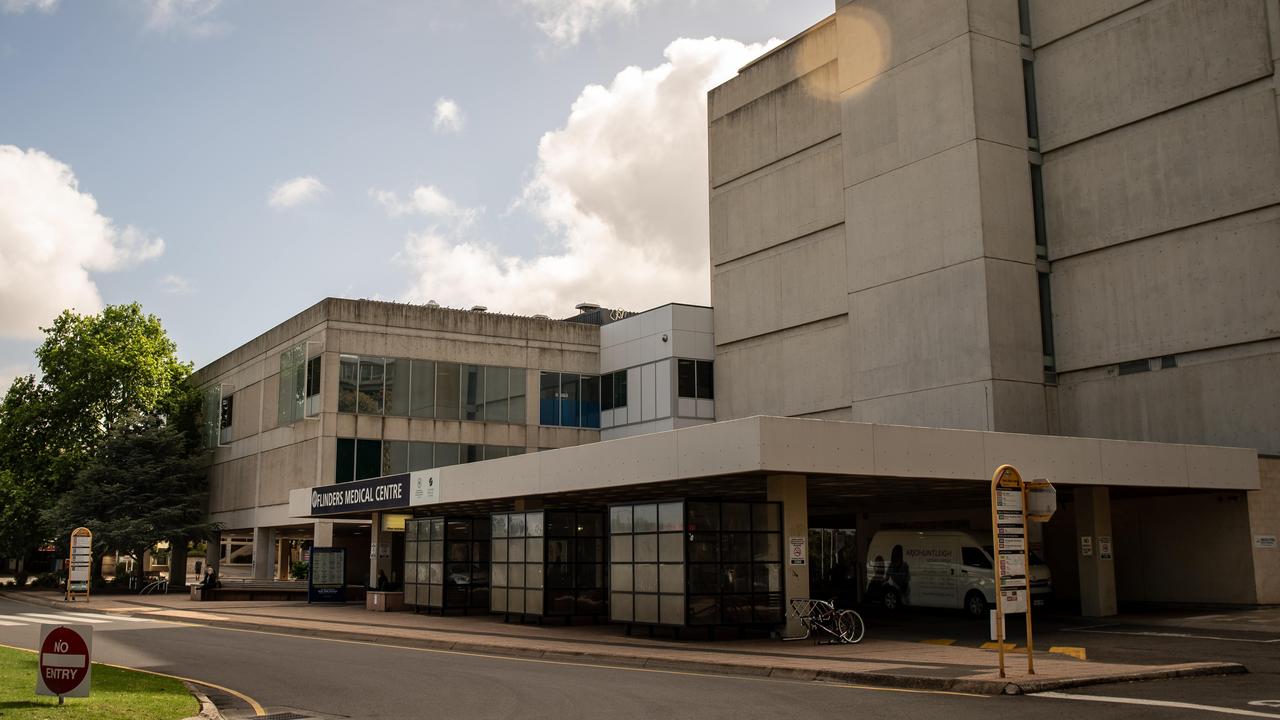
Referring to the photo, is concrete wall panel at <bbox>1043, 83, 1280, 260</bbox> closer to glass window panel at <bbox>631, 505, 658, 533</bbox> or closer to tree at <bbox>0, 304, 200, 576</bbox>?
glass window panel at <bbox>631, 505, 658, 533</bbox>

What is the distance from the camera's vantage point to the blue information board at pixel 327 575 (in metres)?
41.0

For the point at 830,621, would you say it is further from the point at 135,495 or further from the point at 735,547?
the point at 135,495

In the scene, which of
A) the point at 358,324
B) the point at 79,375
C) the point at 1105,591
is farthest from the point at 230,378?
the point at 1105,591

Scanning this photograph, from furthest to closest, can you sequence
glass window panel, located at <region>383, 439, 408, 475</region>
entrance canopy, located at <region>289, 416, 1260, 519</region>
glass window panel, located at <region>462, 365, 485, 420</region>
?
1. glass window panel, located at <region>462, 365, 485, 420</region>
2. glass window panel, located at <region>383, 439, 408, 475</region>
3. entrance canopy, located at <region>289, 416, 1260, 519</region>

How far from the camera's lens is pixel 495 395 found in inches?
2060

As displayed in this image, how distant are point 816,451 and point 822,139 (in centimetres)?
2512

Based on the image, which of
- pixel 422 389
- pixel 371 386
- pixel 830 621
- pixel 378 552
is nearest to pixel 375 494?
pixel 378 552

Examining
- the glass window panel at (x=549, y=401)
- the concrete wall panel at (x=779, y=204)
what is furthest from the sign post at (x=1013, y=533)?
the glass window panel at (x=549, y=401)

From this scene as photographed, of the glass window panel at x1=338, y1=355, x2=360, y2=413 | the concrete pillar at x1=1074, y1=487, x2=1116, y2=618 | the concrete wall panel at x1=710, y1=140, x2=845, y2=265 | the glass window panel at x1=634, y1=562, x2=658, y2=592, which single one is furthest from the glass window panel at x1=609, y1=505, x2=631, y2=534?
the glass window panel at x1=338, y1=355, x2=360, y2=413

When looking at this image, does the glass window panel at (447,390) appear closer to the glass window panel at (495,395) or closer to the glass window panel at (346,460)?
the glass window panel at (495,395)

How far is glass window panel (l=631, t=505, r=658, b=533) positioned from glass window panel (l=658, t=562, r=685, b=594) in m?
0.87

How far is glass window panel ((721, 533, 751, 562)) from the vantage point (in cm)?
2300

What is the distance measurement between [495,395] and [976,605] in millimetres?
28493

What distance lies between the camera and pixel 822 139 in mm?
44188
